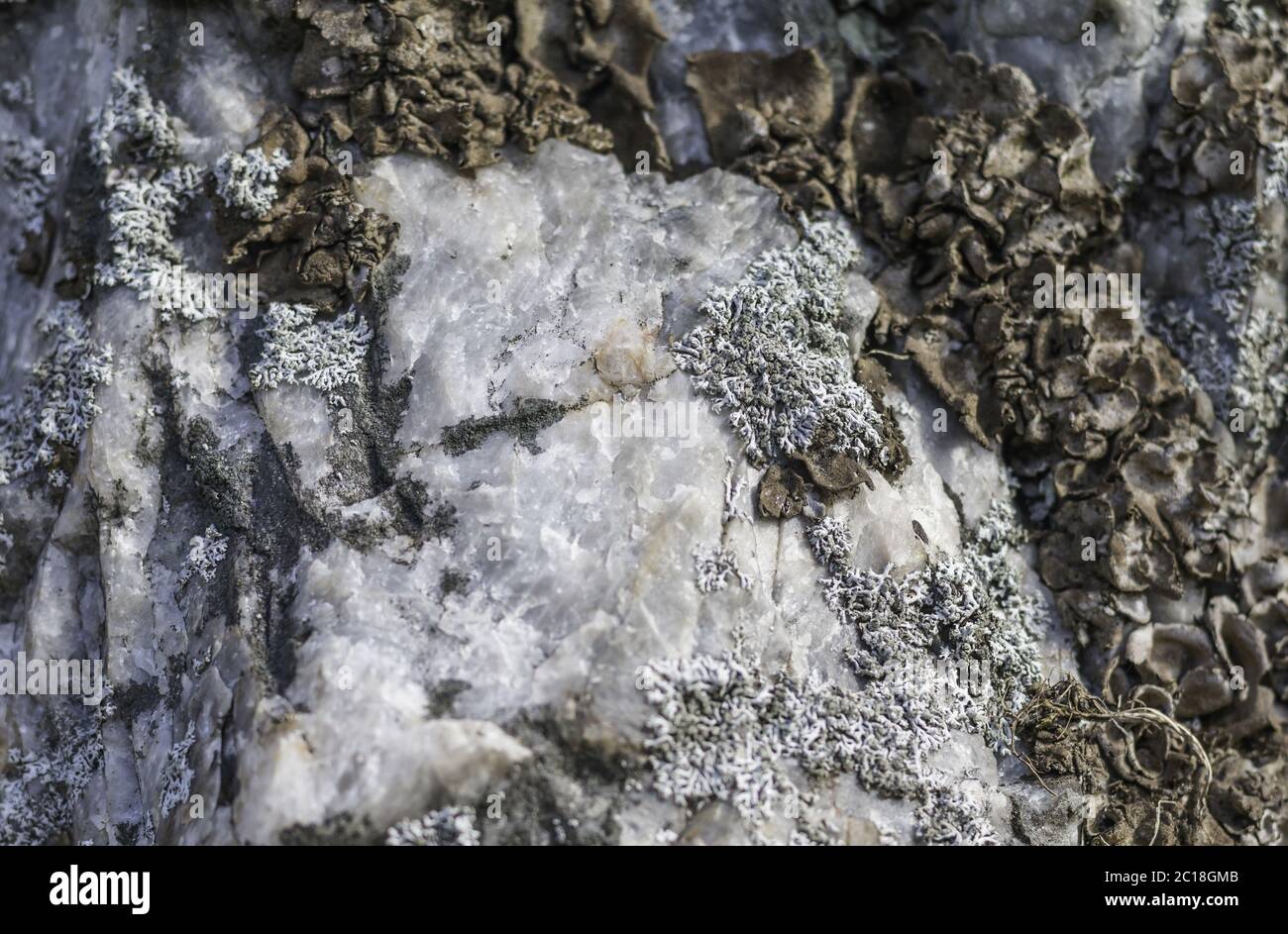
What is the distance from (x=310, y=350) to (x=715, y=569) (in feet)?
6.62

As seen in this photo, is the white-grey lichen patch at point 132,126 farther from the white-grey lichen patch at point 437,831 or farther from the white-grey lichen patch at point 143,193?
the white-grey lichen patch at point 437,831

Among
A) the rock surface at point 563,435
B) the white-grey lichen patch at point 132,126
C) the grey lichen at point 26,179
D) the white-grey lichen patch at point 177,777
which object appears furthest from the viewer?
the grey lichen at point 26,179

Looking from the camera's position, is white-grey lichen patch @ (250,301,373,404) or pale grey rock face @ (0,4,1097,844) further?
white-grey lichen patch @ (250,301,373,404)

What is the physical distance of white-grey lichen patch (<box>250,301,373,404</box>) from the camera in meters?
4.77

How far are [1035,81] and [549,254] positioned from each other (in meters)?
2.78

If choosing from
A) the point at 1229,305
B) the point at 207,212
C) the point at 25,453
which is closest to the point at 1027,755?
the point at 1229,305

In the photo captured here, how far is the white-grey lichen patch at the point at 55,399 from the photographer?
4980mm

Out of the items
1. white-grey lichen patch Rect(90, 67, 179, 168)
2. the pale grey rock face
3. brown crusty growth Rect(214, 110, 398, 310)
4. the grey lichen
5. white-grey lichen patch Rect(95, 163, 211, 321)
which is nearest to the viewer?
the pale grey rock face

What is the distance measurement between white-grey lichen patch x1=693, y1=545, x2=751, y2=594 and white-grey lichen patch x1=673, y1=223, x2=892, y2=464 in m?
0.46

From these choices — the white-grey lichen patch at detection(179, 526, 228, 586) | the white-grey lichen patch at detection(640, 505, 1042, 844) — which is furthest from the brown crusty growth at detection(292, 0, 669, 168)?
the white-grey lichen patch at detection(640, 505, 1042, 844)

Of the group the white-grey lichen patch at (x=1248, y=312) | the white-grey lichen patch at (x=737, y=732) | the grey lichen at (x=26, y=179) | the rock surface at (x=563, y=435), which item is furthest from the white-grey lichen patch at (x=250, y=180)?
the white-grey lichen patch at (x=1248, y=312)

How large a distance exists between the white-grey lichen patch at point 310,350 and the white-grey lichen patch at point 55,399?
30.5 inches

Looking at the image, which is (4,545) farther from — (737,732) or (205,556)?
(737,732)

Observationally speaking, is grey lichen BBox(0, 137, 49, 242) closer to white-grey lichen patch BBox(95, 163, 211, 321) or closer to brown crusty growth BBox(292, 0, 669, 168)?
white-grey lichen patch BBox(95, 163, 211, 321)
